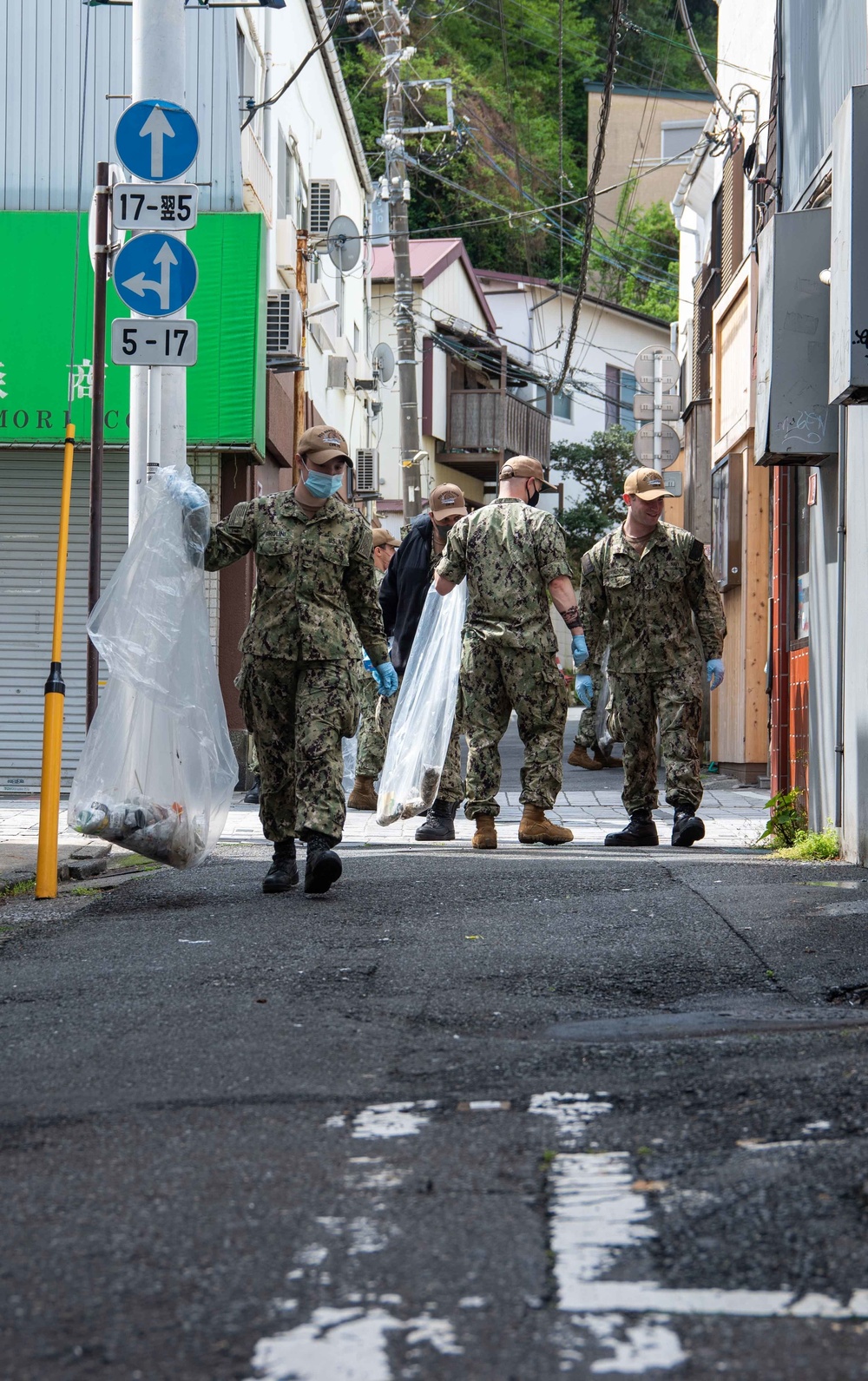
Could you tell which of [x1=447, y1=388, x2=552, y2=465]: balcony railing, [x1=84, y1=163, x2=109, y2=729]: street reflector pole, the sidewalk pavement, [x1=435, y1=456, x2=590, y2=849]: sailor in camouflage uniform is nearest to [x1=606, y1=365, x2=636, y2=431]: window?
[x1=447, y1=388, x2=552, y2=465]: balcony railing

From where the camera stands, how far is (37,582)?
1405 cm

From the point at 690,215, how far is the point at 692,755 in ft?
52.0

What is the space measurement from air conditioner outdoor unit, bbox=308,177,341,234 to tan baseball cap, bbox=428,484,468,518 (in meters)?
11.1

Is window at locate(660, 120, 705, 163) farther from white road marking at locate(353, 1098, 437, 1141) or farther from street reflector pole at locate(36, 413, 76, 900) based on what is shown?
white road marking at locate(353, 1098, 437, 1141)

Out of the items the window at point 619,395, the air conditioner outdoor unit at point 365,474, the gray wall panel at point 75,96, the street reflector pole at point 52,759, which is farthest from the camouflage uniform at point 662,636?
the window at point 619,395

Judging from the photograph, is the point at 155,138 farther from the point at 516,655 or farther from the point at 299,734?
the point at 299,734

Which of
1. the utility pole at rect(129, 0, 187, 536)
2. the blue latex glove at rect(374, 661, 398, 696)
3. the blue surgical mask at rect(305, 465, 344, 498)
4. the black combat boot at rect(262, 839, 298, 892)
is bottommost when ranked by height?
the black combat boot at rect(262, 839, 298, 892)

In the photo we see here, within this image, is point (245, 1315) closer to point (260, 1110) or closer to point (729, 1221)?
point (729, 1221)

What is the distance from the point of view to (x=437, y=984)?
446 centimetres

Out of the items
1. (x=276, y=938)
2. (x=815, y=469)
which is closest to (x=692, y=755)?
(x=815, y=469)

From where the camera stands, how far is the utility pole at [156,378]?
823 cm

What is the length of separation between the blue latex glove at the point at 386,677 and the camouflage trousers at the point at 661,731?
186 centimetres

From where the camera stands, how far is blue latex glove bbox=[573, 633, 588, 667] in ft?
27.1

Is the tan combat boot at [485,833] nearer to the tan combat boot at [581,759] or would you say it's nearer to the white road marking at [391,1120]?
the tan combat boot at [581,759]
